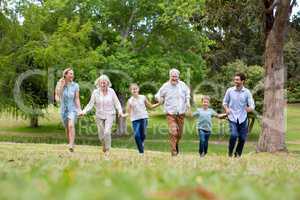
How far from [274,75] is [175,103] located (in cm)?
789

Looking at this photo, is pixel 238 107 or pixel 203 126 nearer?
pixel 238 107

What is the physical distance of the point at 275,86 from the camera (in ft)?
67.9

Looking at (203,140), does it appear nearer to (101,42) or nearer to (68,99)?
(68,99)

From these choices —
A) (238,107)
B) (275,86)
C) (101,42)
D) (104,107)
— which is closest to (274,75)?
(275,86)

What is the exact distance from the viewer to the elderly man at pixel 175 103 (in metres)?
13.6

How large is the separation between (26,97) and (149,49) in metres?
9.55

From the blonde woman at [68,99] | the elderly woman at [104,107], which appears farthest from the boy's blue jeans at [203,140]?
the blonde woman at [68,99]

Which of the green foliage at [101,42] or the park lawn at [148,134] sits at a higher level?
the green foliage at [101,42]

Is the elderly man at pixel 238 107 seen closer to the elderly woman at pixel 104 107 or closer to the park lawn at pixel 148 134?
the elderly woman at pixel 104 107

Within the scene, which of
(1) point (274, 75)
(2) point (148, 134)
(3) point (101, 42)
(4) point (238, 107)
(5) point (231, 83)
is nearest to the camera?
(4) point (238, 107)

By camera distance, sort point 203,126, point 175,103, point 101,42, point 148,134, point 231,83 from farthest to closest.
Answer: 1. point 148,134
2. point 231,83
3. point 101,42
4. point 203,126
5. point 175,103

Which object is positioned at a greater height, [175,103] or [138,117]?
[175,103]

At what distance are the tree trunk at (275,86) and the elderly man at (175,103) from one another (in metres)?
7.63

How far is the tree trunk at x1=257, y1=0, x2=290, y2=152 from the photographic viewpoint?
20297mm
